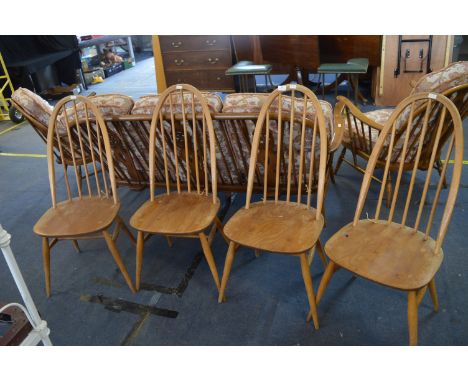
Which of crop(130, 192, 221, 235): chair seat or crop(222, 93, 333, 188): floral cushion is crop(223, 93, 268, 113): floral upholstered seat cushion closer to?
crop(222, 93, 333, 188): floral cushion

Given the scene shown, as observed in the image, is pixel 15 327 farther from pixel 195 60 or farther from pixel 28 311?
pixel 195 60

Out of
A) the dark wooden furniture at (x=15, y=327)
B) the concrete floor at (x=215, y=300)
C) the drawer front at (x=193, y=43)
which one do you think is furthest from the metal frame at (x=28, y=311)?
the drawer front at (x=193, y=43)

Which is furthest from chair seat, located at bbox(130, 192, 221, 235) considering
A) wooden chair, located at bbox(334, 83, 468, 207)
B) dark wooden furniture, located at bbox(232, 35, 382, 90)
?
dark wooden furniture, located at bbox(232, 35, 382, 90)

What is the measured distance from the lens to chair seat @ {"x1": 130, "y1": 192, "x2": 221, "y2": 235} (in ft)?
5.40

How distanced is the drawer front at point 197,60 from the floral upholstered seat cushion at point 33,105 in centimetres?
283

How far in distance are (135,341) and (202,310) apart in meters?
0.33

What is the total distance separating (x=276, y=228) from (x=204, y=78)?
3852 millimetres

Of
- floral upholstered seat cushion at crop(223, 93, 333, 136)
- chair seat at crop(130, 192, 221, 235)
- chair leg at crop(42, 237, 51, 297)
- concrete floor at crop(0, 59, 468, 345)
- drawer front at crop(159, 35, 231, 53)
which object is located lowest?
concrete floor at crop(0, 59, 468, 345)

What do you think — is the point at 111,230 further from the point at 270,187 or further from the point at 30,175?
the point at 30,175

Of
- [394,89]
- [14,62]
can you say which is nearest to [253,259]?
[394,89]

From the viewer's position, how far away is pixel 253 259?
204 centimetres

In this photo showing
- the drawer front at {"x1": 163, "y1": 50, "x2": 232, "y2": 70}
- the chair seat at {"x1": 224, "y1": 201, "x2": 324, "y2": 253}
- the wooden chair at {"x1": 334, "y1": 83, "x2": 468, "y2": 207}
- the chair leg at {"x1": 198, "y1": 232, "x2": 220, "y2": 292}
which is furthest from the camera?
the drawer front at {"x1": 163, "y1": 50, "x2": 232, "y2": 70}

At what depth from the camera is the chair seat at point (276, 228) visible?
1.47 m

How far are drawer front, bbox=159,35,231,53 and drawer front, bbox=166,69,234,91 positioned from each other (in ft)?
0.96
